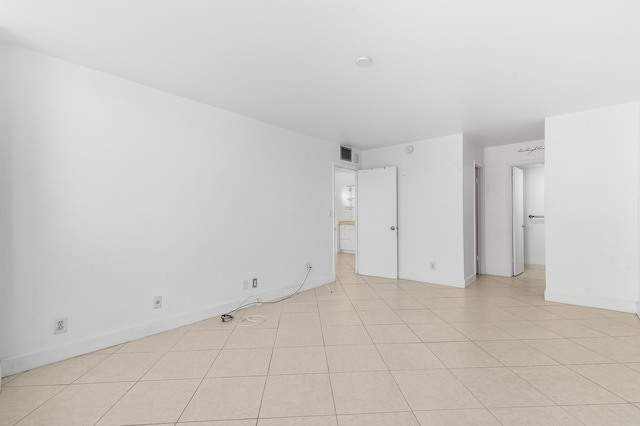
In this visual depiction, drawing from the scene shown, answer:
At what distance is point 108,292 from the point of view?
2518 mm

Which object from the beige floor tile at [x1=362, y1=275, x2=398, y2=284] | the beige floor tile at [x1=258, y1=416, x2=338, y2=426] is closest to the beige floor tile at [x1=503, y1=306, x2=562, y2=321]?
the beige floor tile at [x1=362, y1=275, x2=398, y2=284]

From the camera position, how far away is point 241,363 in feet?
7.30

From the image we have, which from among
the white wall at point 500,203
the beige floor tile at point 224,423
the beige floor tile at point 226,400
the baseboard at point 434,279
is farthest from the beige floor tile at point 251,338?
the white wall at point 500,203

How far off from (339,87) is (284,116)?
1.08m

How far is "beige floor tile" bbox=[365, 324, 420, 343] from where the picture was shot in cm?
263

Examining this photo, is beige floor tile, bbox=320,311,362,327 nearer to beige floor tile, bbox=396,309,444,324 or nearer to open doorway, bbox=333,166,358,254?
beige floor tile, bbox=396,309,444,324

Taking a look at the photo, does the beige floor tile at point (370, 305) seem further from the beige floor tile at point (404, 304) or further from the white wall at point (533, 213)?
the white wall at point (533, 213)

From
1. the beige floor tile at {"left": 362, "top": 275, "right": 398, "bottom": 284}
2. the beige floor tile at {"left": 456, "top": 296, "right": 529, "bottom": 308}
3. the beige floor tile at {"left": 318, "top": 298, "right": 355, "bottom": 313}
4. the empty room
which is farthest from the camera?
the beige floor tile at {"left": 362, "top": 275, "right": 398, "bottom": 284}

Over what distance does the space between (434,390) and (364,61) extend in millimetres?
2511

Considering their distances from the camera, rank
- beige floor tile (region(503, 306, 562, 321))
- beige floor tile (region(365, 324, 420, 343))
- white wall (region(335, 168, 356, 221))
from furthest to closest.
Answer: white wall (region(335, 168, 356, 221)), beige floor tile (region(503, 306, 562, 321)), beige floor tile (region(365, 324, 420, 343))

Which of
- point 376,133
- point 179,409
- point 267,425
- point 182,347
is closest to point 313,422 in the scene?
point 267,425

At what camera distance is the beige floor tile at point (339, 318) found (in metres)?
3.05

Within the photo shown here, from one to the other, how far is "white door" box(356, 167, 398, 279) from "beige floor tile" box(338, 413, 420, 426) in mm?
3553

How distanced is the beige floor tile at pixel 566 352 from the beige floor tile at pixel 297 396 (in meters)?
1.93
